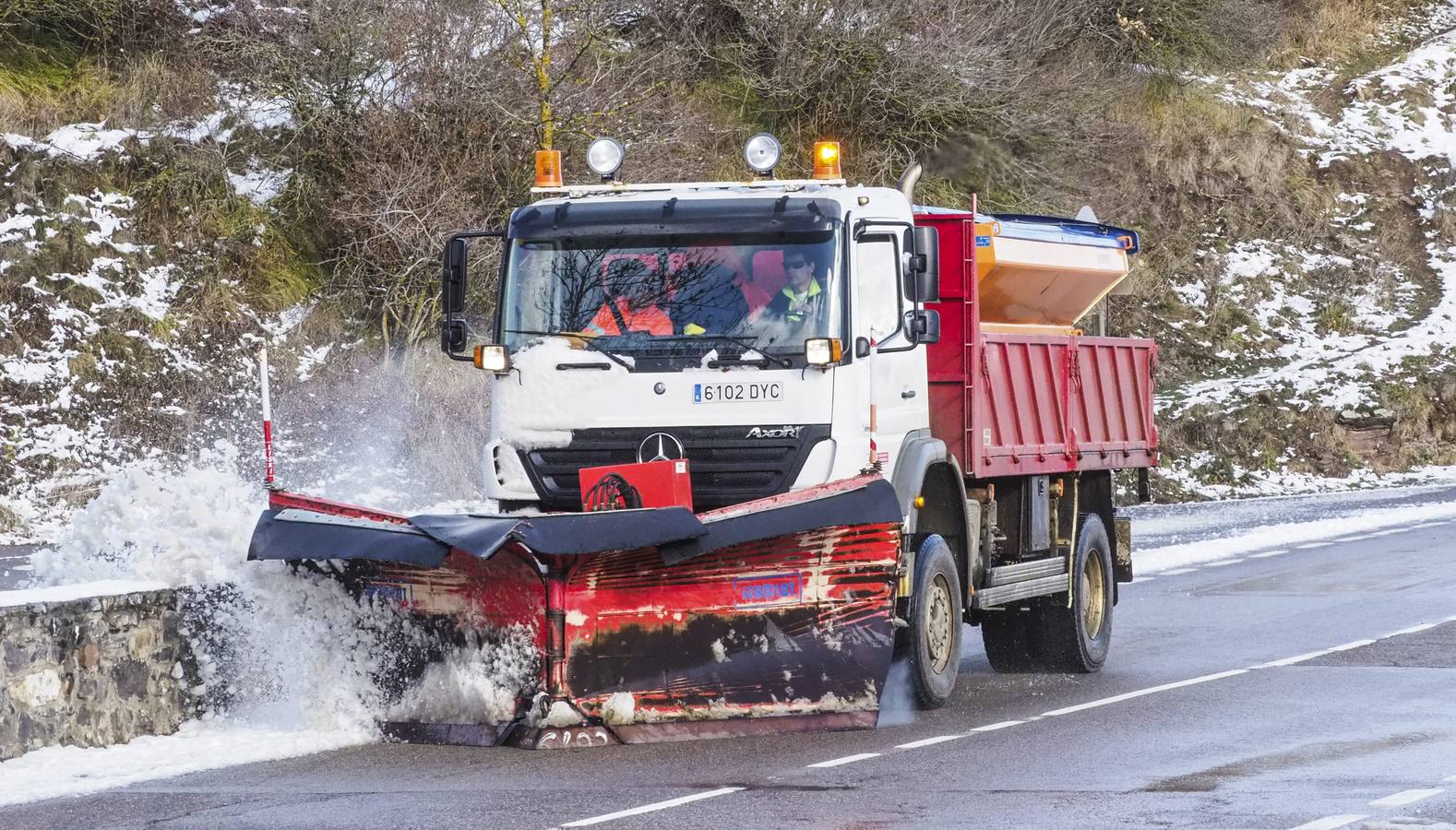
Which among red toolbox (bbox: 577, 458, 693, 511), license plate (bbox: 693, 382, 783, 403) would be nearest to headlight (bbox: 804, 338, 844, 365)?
license plate (bbox: 693, 382, 783, 403)

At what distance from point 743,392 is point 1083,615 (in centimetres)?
402

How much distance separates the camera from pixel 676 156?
30.2 meters

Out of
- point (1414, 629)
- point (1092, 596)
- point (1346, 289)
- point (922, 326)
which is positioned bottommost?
point (1414, 629)

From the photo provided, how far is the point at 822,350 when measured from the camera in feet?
33.3

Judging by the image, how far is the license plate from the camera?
1023cm

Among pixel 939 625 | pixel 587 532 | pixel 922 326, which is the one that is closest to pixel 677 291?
pixel 922 326

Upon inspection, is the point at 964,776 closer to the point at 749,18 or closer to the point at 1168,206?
the point at 749,18

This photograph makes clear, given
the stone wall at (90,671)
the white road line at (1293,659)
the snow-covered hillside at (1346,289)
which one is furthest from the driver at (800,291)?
the snow-covered hillside at (1346,289)

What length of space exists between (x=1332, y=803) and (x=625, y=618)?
10.9 ft

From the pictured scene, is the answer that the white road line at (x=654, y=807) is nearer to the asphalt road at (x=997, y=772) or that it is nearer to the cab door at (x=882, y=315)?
the asphalt road at (x=997, y=772)

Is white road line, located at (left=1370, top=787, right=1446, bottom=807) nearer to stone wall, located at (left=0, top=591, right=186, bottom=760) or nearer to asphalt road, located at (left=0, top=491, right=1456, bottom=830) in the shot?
asphalt road, located at (left=0, top=491, right=1456, bottom=830)

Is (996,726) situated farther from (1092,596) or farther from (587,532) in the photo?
(1092,596)

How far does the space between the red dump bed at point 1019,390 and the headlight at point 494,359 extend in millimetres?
2502

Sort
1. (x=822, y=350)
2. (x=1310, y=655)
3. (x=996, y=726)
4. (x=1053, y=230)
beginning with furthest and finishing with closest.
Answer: (x=1310, y=655) < (x=1053, y=230) < (x=996, y=726) < (x=822, y=350)
